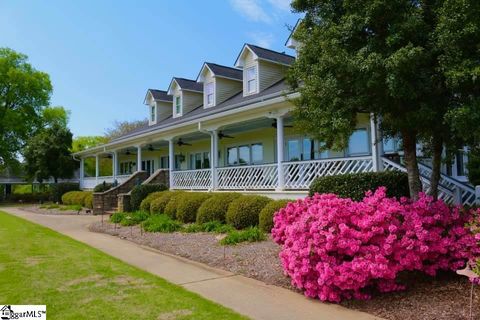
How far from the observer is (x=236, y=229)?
1197 centimetres

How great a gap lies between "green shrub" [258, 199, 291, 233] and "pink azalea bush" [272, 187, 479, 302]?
446cm

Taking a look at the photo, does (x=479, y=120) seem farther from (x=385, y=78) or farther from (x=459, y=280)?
(x=459, y=280)

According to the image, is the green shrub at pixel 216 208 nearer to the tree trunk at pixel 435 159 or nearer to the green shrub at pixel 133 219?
the green shrub at pixel 133 219

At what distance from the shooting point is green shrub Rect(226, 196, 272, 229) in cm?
1184

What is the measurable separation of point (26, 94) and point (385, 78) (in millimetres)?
43303

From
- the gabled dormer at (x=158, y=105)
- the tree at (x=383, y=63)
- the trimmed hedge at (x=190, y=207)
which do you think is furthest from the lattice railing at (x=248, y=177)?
the gabled dormer at (x=158, y=105)

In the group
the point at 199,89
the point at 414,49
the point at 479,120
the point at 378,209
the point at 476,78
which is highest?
the point at 199,89

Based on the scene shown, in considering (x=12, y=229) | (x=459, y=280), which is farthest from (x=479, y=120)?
(x=12, y=229)

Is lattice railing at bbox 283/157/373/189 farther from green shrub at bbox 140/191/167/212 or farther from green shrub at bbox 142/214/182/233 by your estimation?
green shrub at bbox 140/191/167/212

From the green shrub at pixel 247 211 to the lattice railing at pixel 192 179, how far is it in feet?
19.0

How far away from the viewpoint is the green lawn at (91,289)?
5.22 meters

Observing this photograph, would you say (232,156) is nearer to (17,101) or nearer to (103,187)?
(103,187)

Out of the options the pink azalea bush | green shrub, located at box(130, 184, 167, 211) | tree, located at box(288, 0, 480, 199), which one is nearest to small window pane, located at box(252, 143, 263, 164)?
green shrub, located at box(130, 184, 167, 211)

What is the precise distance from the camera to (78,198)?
2706 centimetres
